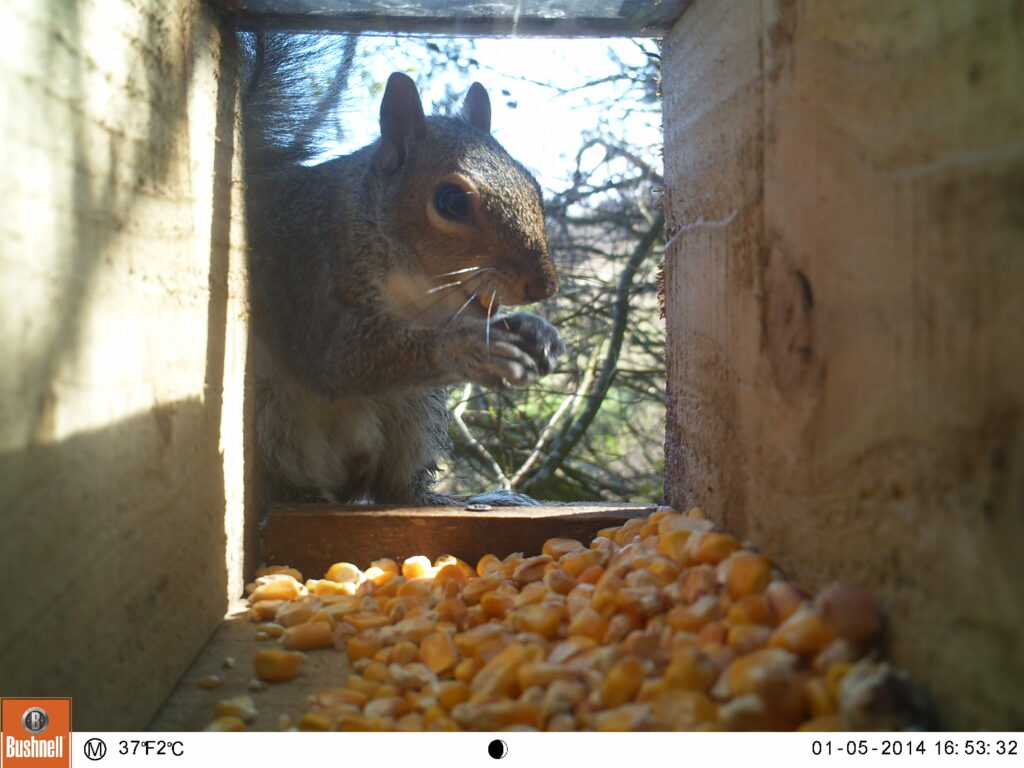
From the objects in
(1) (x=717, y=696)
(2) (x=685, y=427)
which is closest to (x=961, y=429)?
(1) (x=717, y=696)

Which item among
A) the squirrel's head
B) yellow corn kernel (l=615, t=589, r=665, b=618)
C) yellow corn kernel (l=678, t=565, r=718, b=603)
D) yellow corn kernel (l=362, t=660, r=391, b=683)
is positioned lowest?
yellow corn kernel (l=362, t=660, r=391, b=683)

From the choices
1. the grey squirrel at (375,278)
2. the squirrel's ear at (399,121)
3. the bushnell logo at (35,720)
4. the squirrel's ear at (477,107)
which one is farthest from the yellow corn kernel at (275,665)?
the squirrel's ear at (477,107)

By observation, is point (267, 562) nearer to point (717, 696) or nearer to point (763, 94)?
point (717, 696)

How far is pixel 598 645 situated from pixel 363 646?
0.88 ft

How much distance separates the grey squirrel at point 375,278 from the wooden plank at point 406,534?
0.80 feet

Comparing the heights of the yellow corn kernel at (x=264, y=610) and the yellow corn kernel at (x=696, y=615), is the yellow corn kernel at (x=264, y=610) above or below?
below

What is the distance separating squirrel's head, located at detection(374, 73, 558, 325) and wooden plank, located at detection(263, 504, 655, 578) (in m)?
0.45

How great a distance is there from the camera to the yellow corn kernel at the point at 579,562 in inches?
40.5

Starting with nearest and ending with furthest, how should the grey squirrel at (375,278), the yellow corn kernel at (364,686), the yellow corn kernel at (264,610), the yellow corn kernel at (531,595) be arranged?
the yellow corn kernel at (364,686)
the yellow corn kernel at (531,595)
the yellow corn kernel at (264,610)
the grey squirrel at (375,278)

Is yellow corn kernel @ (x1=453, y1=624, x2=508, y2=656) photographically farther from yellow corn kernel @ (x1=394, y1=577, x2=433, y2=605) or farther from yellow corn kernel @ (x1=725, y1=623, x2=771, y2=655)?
yellow corn kernel @ (x1=725, y1=623, x2=771, y2=655)

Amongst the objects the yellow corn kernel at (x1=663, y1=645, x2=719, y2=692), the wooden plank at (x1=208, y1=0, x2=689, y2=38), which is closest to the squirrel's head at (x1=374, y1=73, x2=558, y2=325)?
the wooden plank at (x1=208, y1=0, x2=689, y2=38)

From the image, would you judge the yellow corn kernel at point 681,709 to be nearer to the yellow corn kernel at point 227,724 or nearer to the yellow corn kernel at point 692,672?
the yellow corn kernel at point 692,672

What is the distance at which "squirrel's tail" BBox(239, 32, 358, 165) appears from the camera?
1.69 meters

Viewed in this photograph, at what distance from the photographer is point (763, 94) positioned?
826 mm
